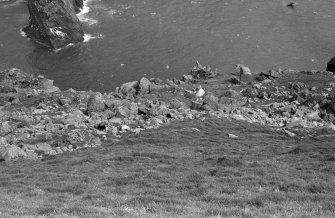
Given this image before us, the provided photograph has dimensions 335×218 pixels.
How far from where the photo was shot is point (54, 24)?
9938cm

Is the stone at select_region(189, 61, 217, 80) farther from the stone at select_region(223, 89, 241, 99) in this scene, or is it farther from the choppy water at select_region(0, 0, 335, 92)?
the choppy water at select_region(0, 0, 335, 92)

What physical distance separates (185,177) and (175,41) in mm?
72585

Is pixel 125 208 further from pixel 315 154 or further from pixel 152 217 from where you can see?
pixel 315 154

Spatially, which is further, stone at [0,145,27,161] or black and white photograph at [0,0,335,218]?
stone at [0,145,27,161]

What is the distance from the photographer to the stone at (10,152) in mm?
34469

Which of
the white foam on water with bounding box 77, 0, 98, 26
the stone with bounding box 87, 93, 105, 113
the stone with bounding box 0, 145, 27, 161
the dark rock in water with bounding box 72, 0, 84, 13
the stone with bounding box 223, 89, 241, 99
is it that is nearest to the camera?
the stone with bounding box 0, 145, 27, 161

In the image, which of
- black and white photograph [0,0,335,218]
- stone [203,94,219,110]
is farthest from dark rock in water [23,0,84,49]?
stone [203,94,219,110]

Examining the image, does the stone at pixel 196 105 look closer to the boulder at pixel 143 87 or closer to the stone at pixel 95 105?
the boulder at pixel 143 87

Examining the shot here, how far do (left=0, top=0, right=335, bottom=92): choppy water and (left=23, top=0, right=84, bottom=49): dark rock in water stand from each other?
2.49 meters

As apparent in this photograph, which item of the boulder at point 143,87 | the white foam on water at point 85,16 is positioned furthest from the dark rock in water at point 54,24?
the boulder at point 143,87

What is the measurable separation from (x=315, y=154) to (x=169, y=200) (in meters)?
17.2

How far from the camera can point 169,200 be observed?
20578 mm

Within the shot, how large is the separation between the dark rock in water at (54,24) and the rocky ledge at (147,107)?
30511 mm

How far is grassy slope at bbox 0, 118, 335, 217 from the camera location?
18766 millimetres
